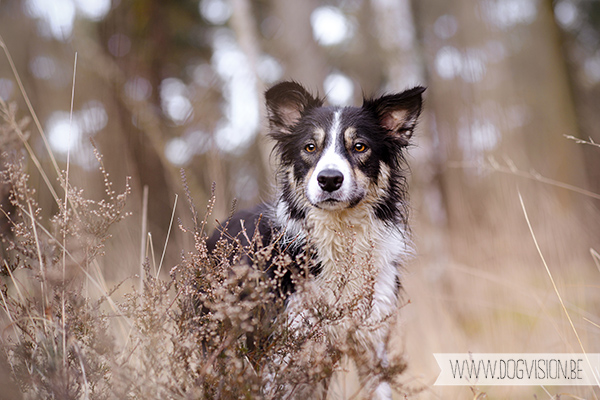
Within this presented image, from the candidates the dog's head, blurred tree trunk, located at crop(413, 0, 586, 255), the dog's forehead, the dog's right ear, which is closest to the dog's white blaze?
the dog's head

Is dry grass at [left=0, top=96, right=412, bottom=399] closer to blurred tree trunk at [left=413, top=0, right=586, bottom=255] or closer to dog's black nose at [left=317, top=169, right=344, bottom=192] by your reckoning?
dog's black nose at [left=317, top=169, right=344, bottom=192]

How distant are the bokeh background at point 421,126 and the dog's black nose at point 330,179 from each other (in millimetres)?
638

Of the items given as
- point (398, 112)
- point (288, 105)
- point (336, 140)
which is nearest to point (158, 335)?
Result: point (336, 140)

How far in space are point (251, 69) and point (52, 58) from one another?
357cm

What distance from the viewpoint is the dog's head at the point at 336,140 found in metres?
2.56

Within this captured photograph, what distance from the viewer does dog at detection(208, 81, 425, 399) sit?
254 centimetres

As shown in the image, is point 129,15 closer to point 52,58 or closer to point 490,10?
point 52,58

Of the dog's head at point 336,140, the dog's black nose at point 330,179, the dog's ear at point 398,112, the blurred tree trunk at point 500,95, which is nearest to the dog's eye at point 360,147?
the dog's head at point 336,140

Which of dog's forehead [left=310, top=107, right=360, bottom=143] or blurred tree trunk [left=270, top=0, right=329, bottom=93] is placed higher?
blurred tree trunk [left=270, top=0, right=329, bottom=93]

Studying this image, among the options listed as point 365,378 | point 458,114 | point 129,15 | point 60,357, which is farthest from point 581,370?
point 129,15

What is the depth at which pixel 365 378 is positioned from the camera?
163cm

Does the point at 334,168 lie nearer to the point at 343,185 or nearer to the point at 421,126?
the point at 343,185

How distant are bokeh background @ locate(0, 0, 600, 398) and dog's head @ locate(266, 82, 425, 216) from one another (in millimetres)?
355

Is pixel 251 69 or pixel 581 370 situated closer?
pixel 581 370
